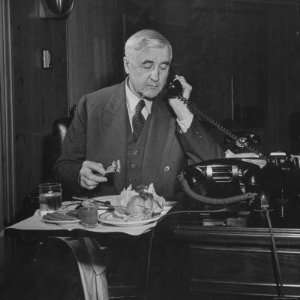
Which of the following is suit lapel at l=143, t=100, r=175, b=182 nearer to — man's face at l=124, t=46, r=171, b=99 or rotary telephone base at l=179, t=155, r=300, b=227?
man's face at l=124, t=46, r=171, b=99

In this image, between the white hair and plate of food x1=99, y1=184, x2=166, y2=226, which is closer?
plate of food x1=99, y1=184, x2=166, y2=226

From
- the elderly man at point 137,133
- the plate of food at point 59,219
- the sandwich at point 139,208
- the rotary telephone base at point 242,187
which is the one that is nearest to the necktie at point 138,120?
the elderly man at point 137,133

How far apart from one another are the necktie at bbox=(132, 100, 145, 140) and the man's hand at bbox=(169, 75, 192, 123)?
0.40 ft

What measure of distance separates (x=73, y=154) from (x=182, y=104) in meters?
0.47

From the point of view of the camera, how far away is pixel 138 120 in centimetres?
187

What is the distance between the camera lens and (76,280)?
1.56 metres

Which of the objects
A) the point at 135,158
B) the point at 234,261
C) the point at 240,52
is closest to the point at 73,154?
the point at 135,158

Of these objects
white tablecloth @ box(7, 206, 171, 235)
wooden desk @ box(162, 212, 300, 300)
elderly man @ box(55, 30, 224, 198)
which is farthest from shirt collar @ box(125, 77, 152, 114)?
wooden desk @ box(162, 212, 300, 300)

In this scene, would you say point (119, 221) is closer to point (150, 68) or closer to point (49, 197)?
point (49, 197)

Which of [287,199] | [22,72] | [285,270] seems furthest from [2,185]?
[285,270]

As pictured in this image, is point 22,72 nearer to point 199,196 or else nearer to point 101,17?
point 101,17

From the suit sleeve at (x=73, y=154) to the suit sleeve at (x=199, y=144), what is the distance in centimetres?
39

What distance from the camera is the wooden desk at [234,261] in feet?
3.51

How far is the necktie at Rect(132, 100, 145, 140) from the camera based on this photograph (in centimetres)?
186
